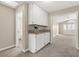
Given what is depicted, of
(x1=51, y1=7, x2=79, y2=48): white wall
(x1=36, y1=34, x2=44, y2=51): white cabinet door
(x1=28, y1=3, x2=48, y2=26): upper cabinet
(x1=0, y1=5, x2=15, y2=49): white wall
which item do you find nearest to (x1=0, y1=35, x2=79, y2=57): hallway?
(x1=36, y1=34, x2=44, y2=51): white cabinet door

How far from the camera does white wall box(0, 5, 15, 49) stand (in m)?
1.97

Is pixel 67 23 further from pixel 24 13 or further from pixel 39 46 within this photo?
pixel 24 13

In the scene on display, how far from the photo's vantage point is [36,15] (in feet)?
8.41

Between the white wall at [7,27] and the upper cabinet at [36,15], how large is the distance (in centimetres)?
60

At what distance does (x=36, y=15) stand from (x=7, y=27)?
3.63 ft

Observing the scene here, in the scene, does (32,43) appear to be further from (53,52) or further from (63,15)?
(63,15)

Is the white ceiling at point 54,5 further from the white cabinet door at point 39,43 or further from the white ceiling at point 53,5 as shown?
the white cabinet door at point 39,43

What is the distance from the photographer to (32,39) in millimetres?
2330

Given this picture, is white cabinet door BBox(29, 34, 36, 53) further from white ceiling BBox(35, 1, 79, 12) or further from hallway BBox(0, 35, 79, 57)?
white ceiling BBox(35, 1, 79, 12)

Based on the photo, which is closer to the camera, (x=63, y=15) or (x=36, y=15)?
(x=63, y=15)

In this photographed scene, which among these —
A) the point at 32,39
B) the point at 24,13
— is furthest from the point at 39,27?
the point at 24,13

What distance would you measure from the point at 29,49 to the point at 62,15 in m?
1.60

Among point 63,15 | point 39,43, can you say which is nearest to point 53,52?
point 39,43

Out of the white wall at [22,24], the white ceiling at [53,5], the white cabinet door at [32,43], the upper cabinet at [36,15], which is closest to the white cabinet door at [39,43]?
the white cabinet door at [32,43]
